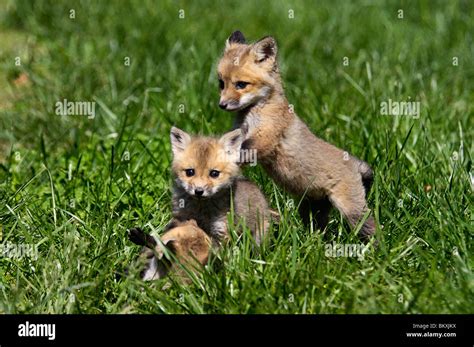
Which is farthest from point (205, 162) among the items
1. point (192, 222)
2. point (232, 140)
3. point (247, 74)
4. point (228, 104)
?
point (247, 74)

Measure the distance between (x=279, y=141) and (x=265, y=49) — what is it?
2.29ft

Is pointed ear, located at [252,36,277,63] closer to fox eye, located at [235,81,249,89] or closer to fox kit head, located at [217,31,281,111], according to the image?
fox kit head, located at [217,31,281,111]

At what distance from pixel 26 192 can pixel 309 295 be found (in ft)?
9.45

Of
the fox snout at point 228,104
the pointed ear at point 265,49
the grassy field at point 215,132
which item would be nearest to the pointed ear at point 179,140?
the fox snout at point 228,104

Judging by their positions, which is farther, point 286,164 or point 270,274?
point 286,164

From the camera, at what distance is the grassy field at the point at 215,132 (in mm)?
5500

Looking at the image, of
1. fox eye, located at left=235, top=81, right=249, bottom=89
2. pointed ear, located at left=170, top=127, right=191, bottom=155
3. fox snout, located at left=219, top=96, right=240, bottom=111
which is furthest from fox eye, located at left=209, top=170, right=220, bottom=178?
fox eye, located at left=235, top=81, right=249, bottom=89

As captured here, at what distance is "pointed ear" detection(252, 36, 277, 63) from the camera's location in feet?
21.2

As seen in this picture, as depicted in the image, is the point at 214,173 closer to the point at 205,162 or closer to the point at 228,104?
the point at 205,162

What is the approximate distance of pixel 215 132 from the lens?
8141mm

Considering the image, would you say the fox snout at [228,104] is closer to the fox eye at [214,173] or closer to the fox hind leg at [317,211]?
the fox eye at [214,173]
